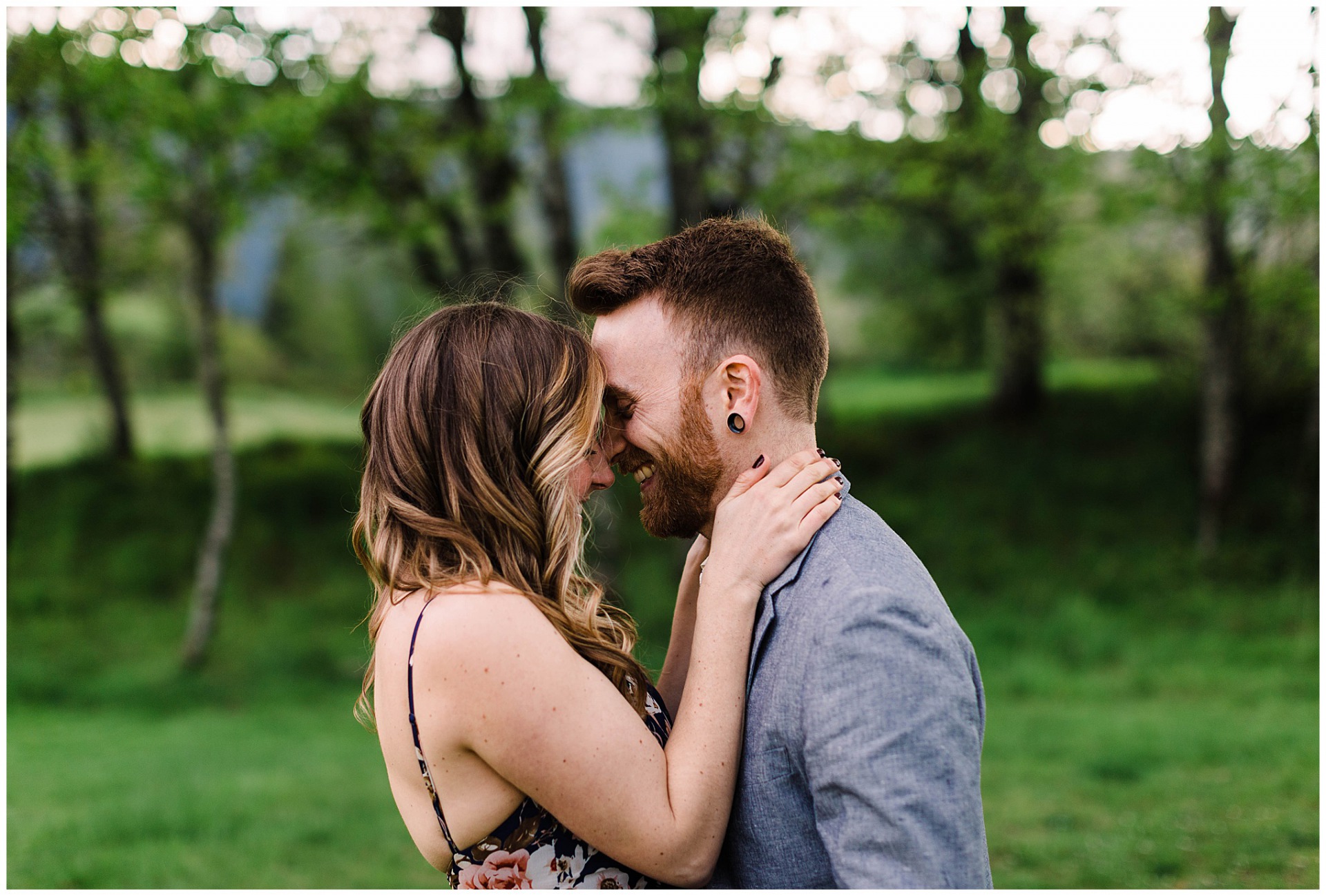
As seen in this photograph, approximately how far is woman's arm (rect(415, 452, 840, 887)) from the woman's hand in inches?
9.3

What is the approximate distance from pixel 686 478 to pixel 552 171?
9236mm

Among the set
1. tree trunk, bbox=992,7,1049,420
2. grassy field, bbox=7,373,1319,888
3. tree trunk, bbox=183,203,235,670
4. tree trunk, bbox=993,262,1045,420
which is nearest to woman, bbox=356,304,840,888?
grassy field, bbox=7,373,1319,888

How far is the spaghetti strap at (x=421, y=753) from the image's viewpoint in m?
1.98

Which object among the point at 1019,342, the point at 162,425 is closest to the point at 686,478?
the point at 1019,342

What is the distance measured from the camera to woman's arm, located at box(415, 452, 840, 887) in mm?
1903

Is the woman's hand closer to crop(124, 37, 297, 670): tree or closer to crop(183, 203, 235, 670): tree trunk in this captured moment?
crop(124, 37, 297, 670): tree

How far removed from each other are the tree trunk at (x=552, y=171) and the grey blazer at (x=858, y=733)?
8804mm

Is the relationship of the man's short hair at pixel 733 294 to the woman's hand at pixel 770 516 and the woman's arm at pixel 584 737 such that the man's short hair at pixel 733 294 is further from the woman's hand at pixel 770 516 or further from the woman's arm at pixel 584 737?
the woman's arm at pixel 584 737

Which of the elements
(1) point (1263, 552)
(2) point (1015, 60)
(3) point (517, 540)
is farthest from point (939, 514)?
(3) point (517, 540)

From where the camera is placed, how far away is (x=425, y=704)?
196cm

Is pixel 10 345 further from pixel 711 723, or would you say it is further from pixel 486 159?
pixel 711 723

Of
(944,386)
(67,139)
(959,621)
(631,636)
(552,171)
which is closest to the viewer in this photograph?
(631,636)

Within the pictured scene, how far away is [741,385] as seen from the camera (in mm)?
2357

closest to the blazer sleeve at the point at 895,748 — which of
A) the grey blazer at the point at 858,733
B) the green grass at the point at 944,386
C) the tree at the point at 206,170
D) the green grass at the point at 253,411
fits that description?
the grey blazer at the point at 858,733
